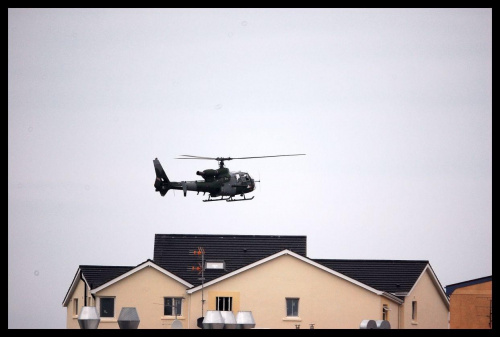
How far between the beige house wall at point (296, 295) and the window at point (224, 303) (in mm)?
199

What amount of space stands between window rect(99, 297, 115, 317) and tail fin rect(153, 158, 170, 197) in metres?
5.81

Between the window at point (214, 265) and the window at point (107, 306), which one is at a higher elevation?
the window at point (214, 265)

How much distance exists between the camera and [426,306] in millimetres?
59344

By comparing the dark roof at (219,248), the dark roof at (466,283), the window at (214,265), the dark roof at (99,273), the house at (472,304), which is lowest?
the house at (472,304)

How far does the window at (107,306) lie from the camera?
56.0m

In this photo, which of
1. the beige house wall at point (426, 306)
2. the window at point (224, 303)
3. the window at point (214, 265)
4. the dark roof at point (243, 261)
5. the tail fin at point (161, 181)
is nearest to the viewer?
the window at point (224, 303)

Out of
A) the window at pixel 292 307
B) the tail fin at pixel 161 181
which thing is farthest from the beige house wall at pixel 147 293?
the window at pixel 292 307

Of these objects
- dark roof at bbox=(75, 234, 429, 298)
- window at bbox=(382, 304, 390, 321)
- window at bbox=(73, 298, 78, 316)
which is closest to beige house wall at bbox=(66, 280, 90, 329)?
window at bbox=(73, 298, 78, 316)

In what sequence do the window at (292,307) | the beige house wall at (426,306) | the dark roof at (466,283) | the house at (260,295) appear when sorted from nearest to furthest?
the dark roof at (466,283) → the house at (260,295) → the window at (292,307) → the beige house wall at (426,306)

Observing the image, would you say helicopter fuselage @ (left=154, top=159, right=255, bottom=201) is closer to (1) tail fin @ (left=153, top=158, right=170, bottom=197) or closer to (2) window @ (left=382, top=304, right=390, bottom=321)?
(1) tail fin @ (left=153, top=158, right=170, bottom=197)

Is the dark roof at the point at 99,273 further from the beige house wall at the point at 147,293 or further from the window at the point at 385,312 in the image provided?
the window at the point at 385,312

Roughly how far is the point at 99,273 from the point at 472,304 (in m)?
19.8

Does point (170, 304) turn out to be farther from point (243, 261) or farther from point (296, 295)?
point (296, 295)
